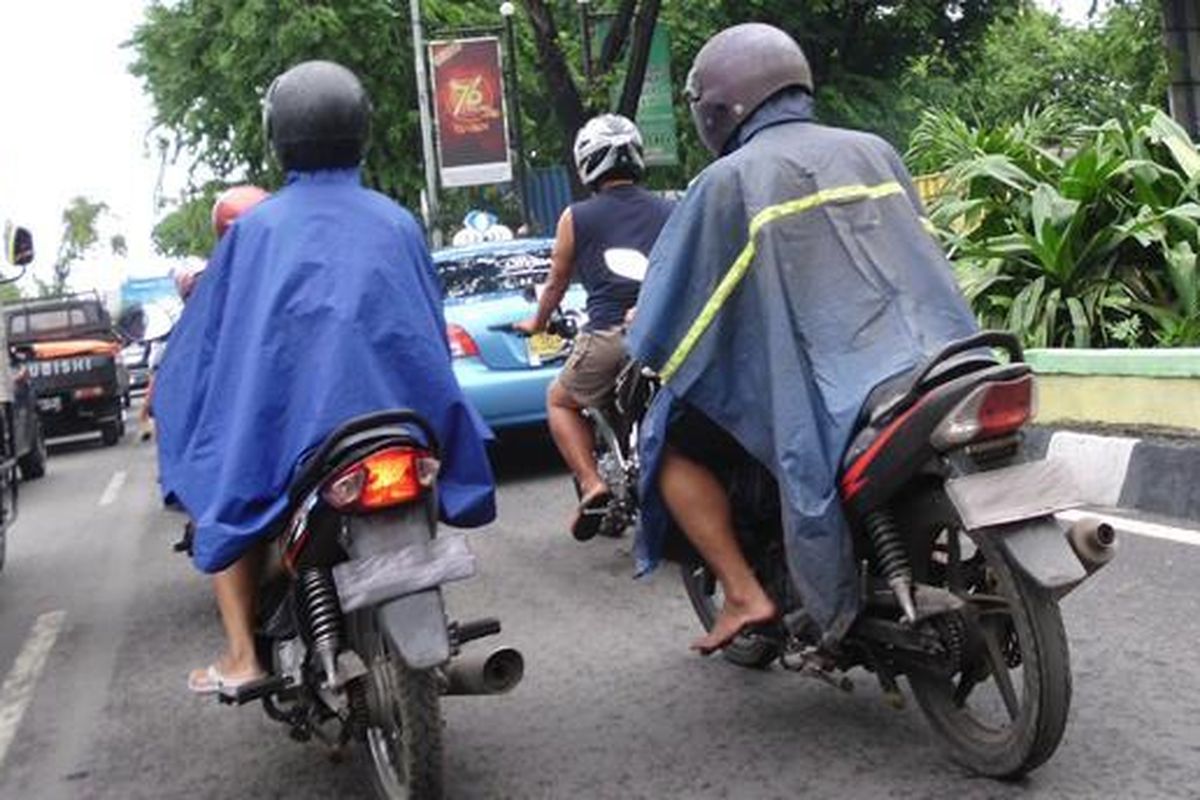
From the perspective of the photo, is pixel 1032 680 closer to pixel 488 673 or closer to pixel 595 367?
pixel 488 673

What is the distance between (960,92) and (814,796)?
2740cm

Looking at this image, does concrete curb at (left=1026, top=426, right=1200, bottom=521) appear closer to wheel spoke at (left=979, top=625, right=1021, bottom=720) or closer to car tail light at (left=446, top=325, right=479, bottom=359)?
wheel spoke at (left=979, top=625, right=1021, bottom=720)

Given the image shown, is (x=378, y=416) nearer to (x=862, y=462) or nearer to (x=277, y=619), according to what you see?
(x=277, y=619)

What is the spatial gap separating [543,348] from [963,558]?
534cm

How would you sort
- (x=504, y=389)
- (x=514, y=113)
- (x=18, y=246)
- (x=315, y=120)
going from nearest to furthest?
(x=315, y=120)
(x=18, y=246)
(x=504, y=389)
(x=514, y=113)

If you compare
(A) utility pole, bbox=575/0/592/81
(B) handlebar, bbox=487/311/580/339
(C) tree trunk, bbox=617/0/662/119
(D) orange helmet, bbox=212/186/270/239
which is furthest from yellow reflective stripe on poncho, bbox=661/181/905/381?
(A) utility pole, bbox=575/0/592/81

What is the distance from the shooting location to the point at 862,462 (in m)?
3.49

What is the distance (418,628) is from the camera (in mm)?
3346

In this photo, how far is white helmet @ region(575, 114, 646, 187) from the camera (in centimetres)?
607

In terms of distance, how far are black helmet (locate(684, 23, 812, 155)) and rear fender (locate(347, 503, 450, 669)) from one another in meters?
1.32

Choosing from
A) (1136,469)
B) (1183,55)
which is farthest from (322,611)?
(1183,55)

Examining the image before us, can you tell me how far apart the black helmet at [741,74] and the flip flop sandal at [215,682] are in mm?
1852

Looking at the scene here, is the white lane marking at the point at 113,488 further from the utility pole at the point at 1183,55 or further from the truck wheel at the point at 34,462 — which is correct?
the utility pole at the point at 1183,55

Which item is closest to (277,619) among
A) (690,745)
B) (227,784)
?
(227,784)
